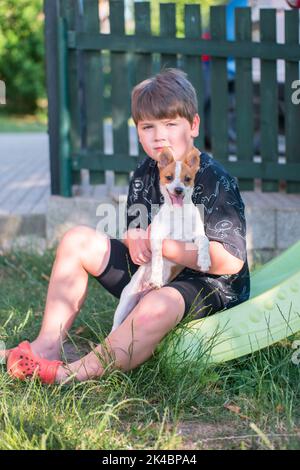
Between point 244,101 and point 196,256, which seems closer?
point 196,256

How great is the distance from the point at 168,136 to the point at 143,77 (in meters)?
2.33

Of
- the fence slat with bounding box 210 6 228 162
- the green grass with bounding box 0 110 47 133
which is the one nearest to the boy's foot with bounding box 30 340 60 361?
the fence slat with bounding box 210 6 228 162

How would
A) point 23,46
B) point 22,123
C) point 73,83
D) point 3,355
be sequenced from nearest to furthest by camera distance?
point 3,355
point 73,83
point 22,123
point 23,46

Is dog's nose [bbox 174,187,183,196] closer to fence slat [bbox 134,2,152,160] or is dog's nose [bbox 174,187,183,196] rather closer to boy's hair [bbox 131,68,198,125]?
boy's hair [bbox 131,68,198,125]

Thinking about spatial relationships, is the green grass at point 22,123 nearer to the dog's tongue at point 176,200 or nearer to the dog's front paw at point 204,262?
the dog's front paw at point 204,262

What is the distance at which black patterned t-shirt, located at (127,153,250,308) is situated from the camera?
3.23m

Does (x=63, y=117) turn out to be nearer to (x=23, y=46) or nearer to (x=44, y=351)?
(x=44, y=351)

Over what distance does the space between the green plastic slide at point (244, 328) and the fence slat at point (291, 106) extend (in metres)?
2.20

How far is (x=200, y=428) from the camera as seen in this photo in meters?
2.83

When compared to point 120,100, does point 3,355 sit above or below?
below

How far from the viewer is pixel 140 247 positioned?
3182mm

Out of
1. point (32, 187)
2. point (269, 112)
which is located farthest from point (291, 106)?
point (32, 187)

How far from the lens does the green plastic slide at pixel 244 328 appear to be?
10.4 ft

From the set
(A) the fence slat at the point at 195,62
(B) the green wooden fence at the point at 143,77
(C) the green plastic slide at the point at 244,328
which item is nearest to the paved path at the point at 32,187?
(B) the green wooden fence at the point at 143,77
